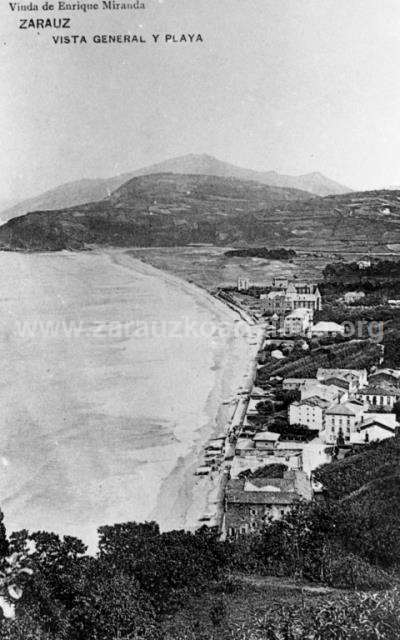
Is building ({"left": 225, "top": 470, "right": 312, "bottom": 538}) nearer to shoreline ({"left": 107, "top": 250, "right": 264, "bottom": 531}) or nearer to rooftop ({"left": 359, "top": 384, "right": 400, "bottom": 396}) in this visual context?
shoreline ({"left": 107, "top": 250, "right": 264, "bottom": 531})

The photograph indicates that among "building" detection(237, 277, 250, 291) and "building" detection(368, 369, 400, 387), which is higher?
"building" detection(237, 277, 250, 291)

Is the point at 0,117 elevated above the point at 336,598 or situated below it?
above

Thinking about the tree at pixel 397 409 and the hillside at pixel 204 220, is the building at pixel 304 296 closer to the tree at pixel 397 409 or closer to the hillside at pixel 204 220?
the hillside at pixel 204 220

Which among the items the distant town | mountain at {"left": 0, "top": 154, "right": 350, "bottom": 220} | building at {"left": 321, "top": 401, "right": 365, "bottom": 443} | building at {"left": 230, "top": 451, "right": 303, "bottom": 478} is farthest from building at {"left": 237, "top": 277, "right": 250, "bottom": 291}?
building at {"left": 230, "top": 451, "right": 303, "bottom": 478}

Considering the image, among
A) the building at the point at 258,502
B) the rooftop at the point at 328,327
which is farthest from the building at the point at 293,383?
the building at the point at 258,502

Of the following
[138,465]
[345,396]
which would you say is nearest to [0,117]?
[138,465]

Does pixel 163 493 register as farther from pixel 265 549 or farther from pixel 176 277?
pixel 176 277

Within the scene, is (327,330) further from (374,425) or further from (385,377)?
(374,425)
